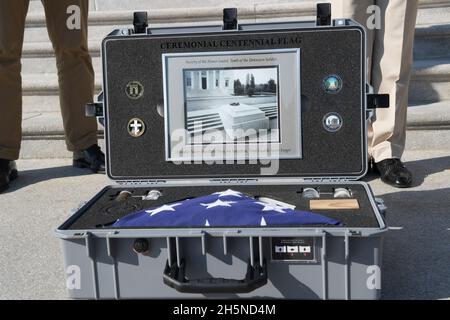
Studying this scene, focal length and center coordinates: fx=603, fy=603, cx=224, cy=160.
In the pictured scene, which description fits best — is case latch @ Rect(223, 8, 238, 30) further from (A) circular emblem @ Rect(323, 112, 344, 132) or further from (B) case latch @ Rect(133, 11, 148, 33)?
(A) circular emblem @ Rect(323, 112, 344, 132)

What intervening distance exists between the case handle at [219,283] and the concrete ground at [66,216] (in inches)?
12.7

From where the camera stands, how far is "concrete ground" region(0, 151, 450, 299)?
1.37 m

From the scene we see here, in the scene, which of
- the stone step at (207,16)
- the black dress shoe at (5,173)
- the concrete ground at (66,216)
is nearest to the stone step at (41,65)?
the stone step at (207,16)

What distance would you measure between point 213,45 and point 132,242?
629 millimetres

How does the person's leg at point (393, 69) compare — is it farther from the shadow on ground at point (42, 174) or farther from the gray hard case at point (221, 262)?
the shadow on ground at point (42, 174)

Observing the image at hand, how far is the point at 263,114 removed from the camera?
1.61 m

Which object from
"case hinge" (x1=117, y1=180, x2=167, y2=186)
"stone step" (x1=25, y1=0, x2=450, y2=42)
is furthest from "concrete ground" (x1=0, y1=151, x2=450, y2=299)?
"stone step" (x1=25, y1=0, x2=450, y2=42)

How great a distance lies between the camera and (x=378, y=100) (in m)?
1.55

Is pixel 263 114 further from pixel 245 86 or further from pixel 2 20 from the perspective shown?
pixel 2 20

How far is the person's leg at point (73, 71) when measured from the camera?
2271 millimetres

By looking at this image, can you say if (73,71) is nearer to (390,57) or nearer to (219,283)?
(390,57)

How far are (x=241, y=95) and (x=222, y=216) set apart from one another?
1.55ft

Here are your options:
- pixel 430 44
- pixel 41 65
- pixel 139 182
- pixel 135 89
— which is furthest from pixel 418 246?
pixel 41 65
